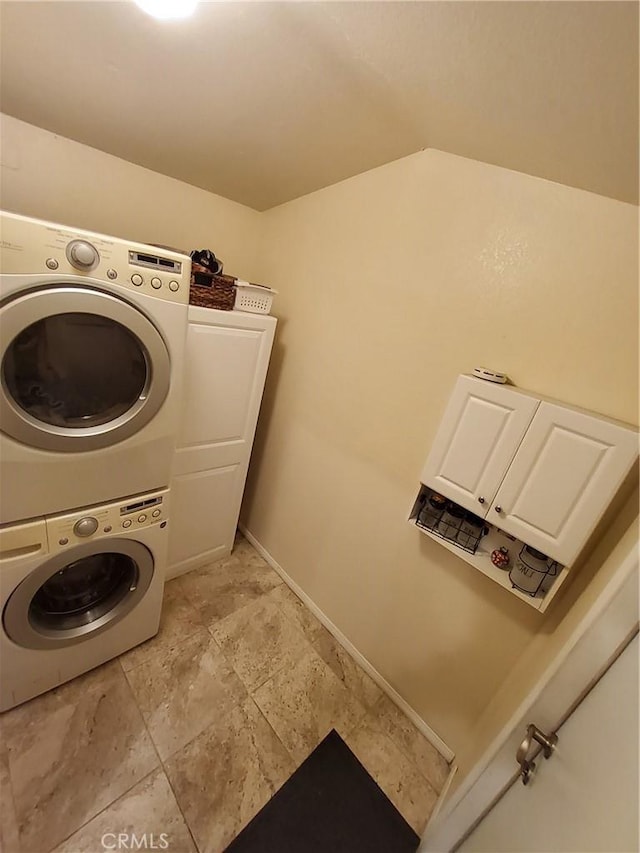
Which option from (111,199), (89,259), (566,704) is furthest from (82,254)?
(566,704)

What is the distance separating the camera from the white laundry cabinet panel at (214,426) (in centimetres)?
147

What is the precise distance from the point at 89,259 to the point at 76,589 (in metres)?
1.25

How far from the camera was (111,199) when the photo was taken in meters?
1.60

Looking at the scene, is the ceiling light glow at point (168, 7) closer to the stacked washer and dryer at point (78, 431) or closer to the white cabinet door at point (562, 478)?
the stacked washer and dryer at point (78, 431)

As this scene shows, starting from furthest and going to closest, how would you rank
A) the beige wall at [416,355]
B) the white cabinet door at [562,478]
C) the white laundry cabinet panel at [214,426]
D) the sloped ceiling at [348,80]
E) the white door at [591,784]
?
the white laundry cabinet panel at [214,426] → the beige wall at [416,355] → the white cabinet door at [562,478] → the sloped ceiling at [348,80] → the white door at [591,784]

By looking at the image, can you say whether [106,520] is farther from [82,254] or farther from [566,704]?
[566,704]

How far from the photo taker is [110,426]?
41.1 inches

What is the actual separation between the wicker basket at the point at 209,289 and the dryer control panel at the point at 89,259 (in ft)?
1.09

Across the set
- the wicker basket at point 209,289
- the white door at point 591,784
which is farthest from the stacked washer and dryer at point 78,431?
the white door at point 591,784

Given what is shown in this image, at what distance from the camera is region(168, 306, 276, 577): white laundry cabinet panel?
1.47m

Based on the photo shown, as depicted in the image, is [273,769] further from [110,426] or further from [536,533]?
[110,426]

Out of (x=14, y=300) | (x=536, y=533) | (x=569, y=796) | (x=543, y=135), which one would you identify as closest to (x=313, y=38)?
(x=543, y=135)

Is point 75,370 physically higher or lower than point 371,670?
higher
